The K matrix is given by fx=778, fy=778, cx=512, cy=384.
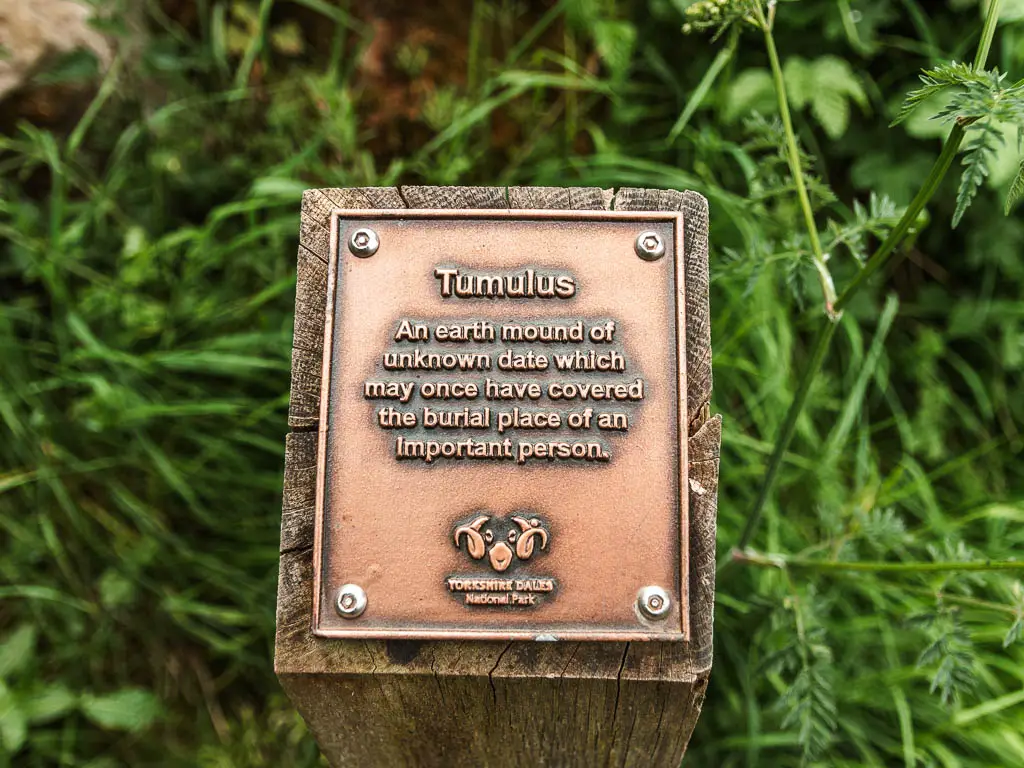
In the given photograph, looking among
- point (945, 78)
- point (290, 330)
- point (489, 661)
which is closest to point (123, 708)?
point (290, 330)

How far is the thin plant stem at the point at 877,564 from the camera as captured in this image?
46.9 inches

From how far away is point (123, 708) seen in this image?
1.86 m

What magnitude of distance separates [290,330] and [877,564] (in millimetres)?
1388

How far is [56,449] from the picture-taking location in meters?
2.00


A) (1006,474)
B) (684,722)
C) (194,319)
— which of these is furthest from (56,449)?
(1006,474)

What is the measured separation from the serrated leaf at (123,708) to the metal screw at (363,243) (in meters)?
1.33

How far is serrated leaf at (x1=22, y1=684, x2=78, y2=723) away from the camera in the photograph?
1.83 m

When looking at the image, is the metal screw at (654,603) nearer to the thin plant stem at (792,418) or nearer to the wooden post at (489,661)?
the wooden post at (489,661)

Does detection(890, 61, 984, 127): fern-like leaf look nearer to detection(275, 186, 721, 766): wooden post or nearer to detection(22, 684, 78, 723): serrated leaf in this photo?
detection(275, 186, 721, 766): wooden post

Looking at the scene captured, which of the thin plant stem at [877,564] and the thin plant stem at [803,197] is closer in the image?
the thin plant stem at [877,564]

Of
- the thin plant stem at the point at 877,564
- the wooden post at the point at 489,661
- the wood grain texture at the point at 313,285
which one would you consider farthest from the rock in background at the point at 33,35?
the thin plant stem at the point at 877,564

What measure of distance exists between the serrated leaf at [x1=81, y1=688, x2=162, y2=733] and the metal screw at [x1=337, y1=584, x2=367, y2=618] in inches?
40.8

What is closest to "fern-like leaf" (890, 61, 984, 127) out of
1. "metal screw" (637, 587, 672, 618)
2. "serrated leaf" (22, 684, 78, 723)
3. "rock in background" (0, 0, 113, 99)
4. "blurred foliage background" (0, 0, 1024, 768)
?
"blurred foliage background" (0, 0, 1024, 768)

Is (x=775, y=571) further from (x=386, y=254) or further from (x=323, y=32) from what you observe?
(x=323, y=32)
